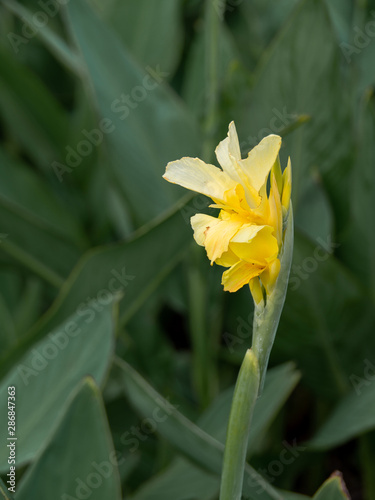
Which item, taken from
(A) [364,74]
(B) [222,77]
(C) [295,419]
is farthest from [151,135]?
(C) [295,419]

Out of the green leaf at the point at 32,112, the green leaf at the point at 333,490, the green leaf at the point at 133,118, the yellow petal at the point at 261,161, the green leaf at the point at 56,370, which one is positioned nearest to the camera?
the yellow petal at the point at 261,161

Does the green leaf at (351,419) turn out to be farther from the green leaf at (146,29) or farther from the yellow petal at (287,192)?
the green leaf at (146,29)

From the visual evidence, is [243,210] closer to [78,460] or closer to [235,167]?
[235,167]

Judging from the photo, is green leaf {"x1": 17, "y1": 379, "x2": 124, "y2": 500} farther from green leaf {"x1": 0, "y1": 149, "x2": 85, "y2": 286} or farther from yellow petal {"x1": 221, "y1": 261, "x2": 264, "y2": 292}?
green leaf {"x1": 0, "y1": 149, "x2": 85, "y2": 286}

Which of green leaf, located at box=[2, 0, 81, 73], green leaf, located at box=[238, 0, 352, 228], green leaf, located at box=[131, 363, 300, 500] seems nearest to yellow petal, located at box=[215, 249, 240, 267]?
green leaf, located at box=[131, 363, 300, 500]

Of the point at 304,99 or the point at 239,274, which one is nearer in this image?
the point at 239,274

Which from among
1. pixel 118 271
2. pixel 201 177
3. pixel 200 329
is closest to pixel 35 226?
pixel 118 271

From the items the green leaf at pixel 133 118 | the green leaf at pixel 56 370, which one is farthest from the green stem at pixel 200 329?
the green leaf at pixel 56 370
